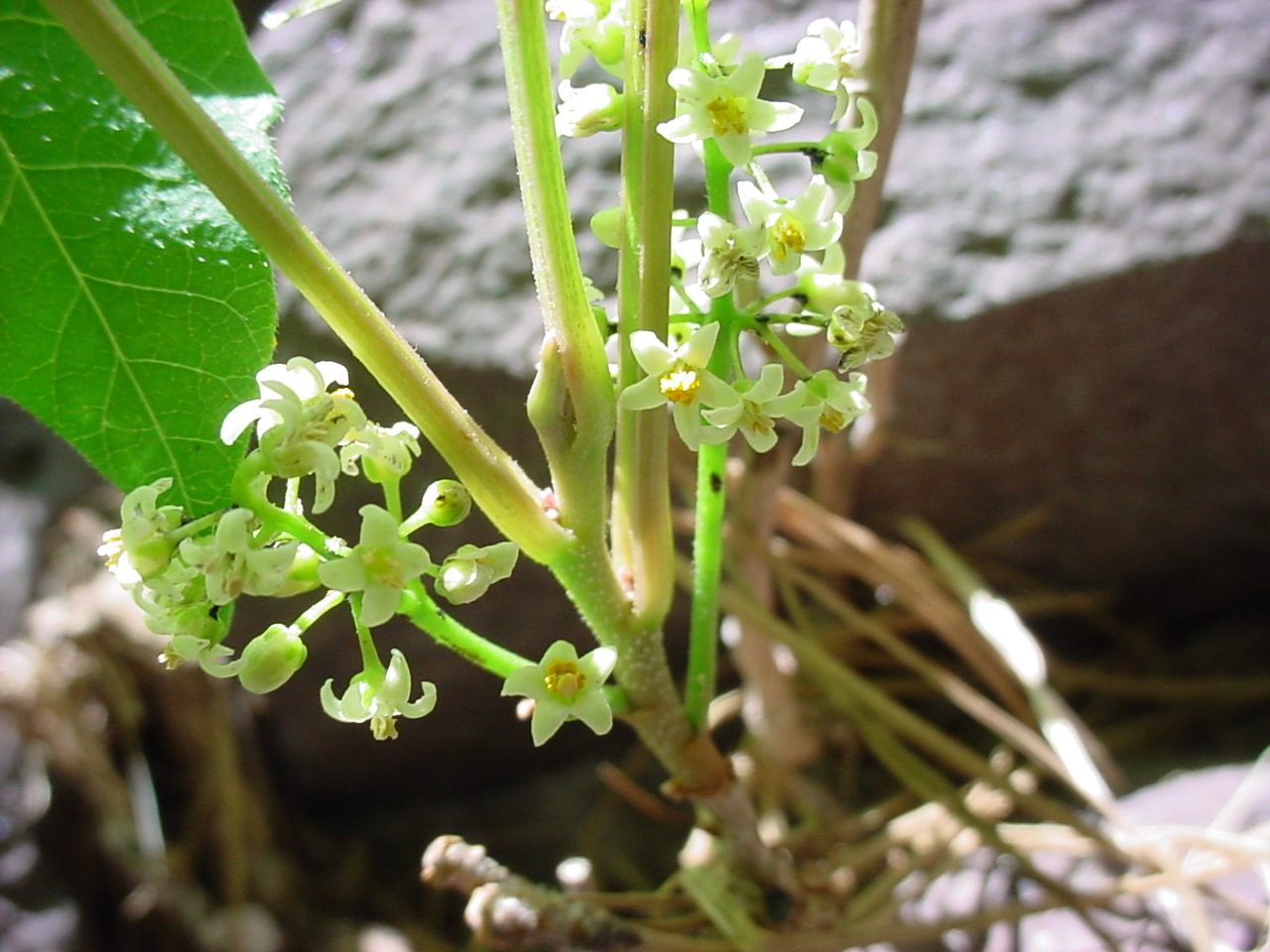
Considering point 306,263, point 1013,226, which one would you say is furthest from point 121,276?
point 1013,226

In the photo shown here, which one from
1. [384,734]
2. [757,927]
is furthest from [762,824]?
[384,734]

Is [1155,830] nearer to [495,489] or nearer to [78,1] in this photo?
[495,489]

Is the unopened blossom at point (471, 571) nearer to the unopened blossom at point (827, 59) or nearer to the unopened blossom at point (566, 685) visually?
the unopened blossom at point (566, 685)

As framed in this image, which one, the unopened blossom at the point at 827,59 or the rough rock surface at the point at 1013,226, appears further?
the rough rock surface at the point at 1013,226

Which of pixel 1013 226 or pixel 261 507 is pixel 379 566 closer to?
pixel 261 507

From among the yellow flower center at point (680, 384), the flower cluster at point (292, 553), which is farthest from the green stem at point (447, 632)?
the yellow flower center at point (680, 384)

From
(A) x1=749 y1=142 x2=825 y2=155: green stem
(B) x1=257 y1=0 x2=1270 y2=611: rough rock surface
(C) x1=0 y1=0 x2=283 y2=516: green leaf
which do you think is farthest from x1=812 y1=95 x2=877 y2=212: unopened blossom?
(B) x1=257 y1=0 x2=1270 y2=611: rough rock surface
